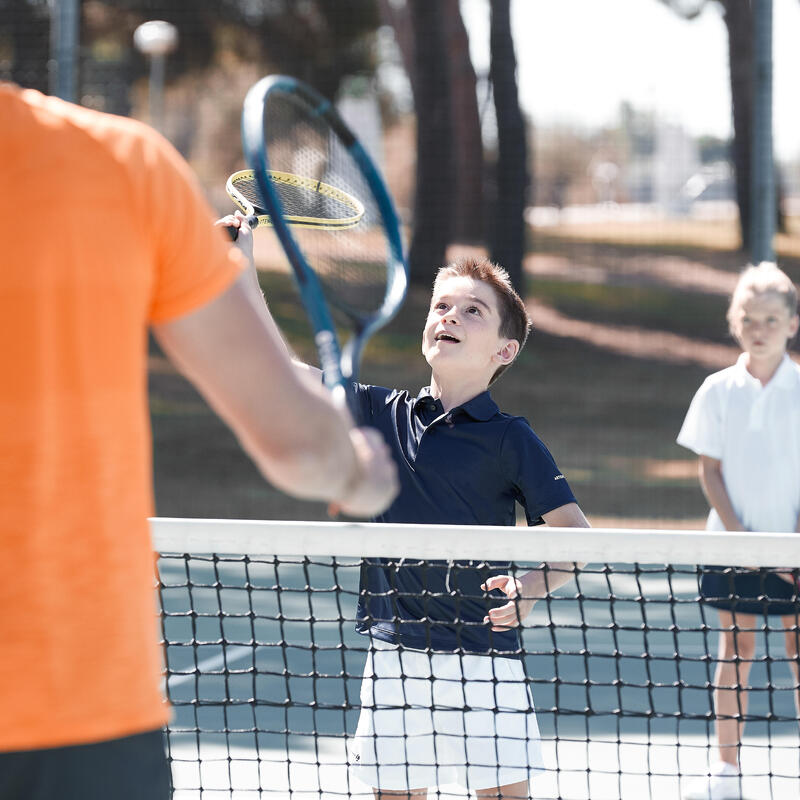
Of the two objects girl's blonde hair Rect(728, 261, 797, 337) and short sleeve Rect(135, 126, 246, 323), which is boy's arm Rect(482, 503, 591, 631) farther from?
girl's blonde hair Rect(728, 261, 797, 337)

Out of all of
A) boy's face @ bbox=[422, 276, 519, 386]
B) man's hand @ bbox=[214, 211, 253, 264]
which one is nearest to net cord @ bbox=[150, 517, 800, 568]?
boy's face @ bbox=[422, 276, 519, 386]

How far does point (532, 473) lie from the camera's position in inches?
109

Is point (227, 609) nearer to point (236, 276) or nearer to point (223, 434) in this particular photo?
point (236, 276)

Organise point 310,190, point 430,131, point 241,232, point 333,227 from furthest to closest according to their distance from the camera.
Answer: point 430,131
point 310,190
point 333,227
point 241,232

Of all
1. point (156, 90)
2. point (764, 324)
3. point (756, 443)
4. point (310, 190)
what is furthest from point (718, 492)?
point (156, 90)

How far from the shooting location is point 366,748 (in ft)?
9.09

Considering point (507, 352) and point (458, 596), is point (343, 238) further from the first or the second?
point (458, 596)

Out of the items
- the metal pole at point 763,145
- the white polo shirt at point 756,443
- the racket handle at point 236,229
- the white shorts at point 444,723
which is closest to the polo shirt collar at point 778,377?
the white polo shirt at point 756,443

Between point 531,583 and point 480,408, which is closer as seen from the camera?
point 531,583

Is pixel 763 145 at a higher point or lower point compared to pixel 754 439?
higher

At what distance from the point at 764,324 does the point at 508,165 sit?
11376 mm

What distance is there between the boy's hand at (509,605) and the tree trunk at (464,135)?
12648 millimetres

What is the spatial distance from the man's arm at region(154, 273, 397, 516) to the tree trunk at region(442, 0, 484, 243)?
1380cm

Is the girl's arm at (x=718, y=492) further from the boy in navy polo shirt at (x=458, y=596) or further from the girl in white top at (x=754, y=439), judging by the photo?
the boy in navy polo shirt at (x=458, y=596)
